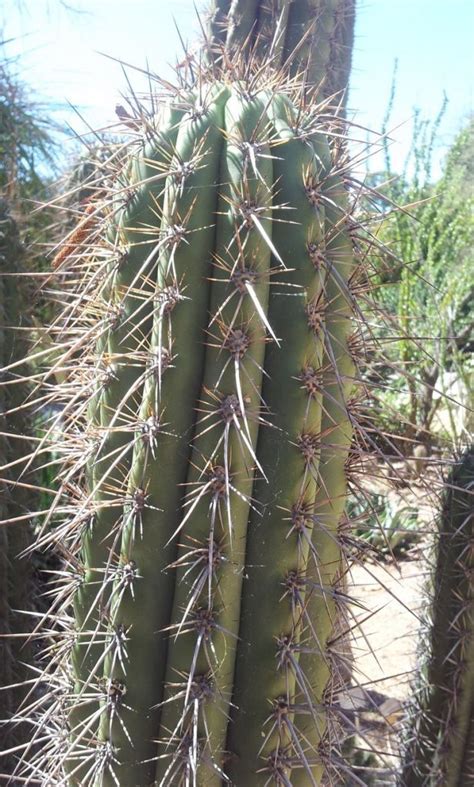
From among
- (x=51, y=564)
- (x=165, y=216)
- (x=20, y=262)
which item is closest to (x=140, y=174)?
(x=165, y=216)

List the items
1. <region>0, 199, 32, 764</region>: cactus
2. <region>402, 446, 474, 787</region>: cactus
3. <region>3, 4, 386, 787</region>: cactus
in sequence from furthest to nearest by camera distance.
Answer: <region>402, 446, 474, 787</region>: cactus → <region>0, 199, 32, 764</region>: cactus → <region>3, 4, 386, 787</region>: cactus

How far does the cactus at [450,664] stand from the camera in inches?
97.3

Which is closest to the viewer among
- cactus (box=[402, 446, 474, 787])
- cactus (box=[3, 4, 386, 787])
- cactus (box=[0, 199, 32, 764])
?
cactus (box=[3, 4, 386, 787])

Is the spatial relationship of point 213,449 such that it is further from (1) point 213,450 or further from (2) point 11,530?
(2) point 11,530

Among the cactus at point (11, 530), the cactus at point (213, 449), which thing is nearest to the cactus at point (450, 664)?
the cactus at point (213, 449)

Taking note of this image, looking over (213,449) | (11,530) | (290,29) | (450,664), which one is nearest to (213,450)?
(213,449)

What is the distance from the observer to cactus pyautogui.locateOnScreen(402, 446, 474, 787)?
8.11ft

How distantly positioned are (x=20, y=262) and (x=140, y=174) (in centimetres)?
146

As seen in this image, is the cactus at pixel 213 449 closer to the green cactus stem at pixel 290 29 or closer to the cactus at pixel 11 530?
the cactus at pixel 11 530

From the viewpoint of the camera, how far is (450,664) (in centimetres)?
252

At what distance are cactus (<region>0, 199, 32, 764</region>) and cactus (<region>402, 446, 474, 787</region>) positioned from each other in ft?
4.41

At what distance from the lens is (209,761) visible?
1.32 metres

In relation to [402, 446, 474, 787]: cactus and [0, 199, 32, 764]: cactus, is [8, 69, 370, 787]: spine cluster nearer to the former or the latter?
[0, 199, 32, 764]: cactus

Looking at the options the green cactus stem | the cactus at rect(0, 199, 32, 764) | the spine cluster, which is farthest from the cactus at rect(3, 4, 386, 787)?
the green cactus stem
